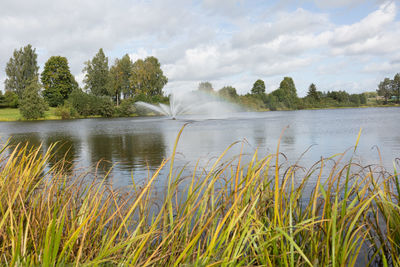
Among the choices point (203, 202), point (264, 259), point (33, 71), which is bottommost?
point (264, 259)

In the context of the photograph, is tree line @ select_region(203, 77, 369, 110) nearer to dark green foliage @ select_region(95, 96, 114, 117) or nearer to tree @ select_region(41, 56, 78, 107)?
dark green foliage @ select_region(95, 96, 114, 117)

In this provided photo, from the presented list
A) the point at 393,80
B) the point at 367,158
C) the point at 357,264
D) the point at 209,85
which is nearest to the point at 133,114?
the point at 209,85

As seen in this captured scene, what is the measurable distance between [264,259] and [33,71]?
84.4 m

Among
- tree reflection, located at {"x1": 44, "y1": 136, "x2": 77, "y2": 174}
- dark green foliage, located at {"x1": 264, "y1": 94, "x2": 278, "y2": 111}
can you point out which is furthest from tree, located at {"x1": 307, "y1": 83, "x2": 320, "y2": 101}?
tree reflection, located at {"x1": 44, "y1": 136, "x2": 77, "y2": 174}

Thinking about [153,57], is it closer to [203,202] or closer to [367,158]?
[367,158]

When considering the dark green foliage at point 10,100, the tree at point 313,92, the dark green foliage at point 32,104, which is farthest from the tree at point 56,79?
the tree at point 313,92

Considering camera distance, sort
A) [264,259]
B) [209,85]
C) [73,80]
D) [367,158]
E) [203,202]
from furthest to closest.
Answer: [209,85] < [73,80] < [367,158] < [203,202] < [264,259]

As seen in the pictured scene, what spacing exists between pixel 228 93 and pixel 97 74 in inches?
1455

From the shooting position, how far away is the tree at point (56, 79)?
244 ft

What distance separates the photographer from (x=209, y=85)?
105875 millimetres

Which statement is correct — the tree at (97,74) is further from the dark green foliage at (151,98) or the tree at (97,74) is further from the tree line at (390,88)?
the tree line at (390,88)

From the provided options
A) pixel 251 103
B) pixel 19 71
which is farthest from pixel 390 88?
pixel 19 71

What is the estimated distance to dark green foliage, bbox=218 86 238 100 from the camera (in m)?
93.4

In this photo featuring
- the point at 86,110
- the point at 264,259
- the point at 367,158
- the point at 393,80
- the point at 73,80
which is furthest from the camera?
the point at 393,80
